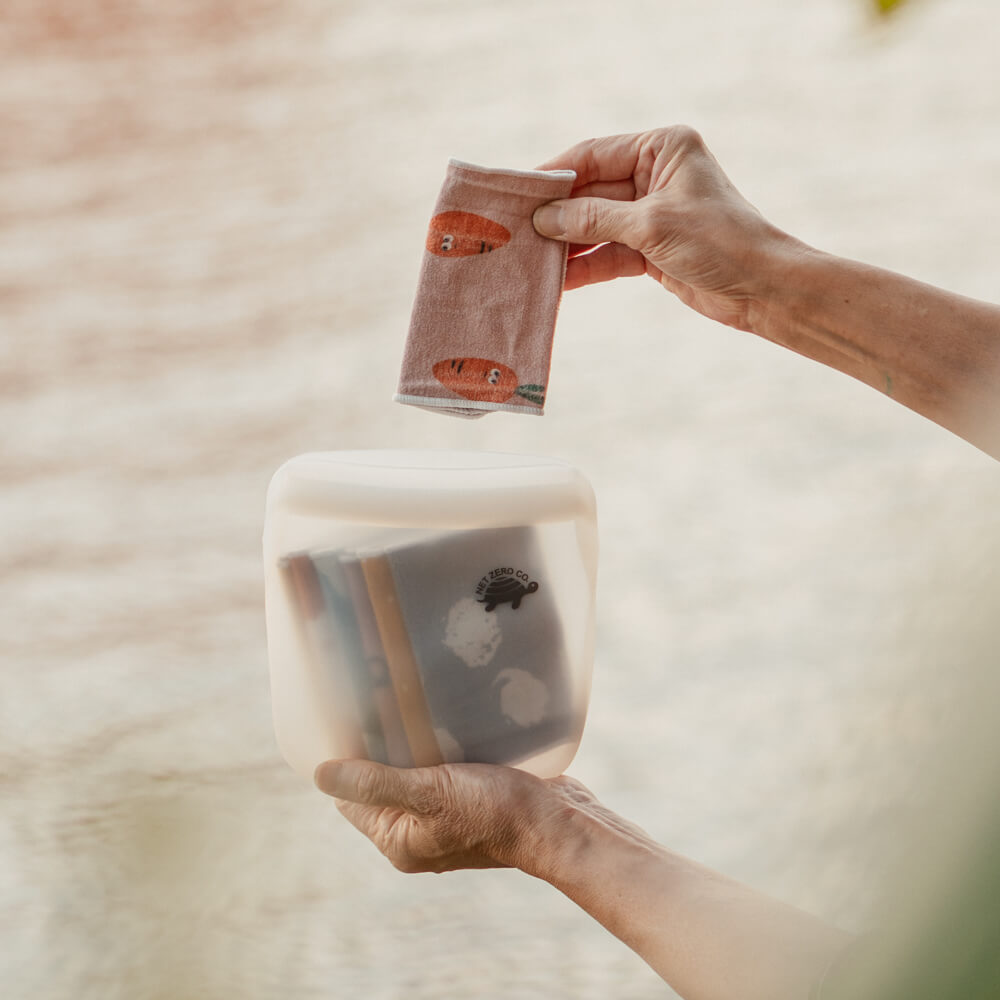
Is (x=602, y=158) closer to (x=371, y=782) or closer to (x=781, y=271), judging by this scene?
(x=781, y=271)

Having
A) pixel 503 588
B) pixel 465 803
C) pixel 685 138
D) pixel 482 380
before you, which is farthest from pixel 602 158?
pixel 465 803

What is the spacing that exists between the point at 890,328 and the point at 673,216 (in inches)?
6.3

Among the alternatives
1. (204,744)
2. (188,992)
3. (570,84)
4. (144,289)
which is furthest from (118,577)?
(570,84)

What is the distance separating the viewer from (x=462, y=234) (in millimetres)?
668

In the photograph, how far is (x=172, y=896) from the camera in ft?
3.32

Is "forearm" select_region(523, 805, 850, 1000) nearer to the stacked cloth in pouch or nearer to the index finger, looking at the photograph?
the stacked cloth in pouch

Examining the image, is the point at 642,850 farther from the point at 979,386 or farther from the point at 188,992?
the point at 188,992

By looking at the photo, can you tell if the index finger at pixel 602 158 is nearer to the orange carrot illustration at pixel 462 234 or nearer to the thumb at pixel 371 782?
the orange carrot illustration at pixel 462 234

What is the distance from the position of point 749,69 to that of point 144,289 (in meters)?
0.72

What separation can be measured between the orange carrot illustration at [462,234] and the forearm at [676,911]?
37cm

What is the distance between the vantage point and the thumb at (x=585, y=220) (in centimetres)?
66

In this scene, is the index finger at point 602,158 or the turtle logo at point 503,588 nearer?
the turtle logo at point 503,588

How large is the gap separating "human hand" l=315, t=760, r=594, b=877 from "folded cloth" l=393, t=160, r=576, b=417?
24cm

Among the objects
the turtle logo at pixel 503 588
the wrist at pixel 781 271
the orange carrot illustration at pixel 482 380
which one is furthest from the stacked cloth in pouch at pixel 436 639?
the wrist at pixel 781 271
